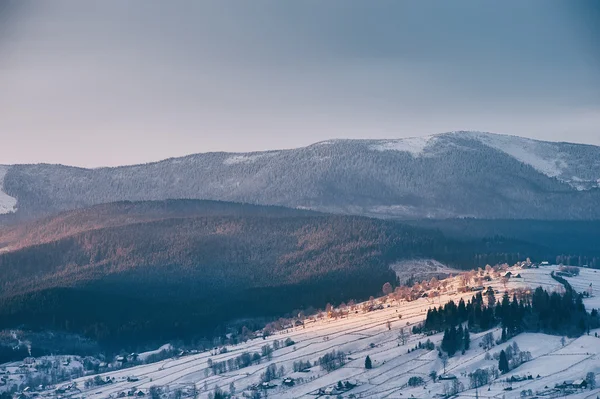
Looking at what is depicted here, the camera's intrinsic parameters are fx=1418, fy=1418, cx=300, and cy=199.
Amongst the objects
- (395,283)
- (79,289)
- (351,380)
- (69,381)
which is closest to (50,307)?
(79,289)

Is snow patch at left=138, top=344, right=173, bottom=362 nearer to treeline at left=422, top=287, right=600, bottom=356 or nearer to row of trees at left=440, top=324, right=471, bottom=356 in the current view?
treeline at left=422, top=287, right=600, bottom=356

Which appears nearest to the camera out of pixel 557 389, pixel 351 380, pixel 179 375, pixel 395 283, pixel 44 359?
pixel 557 389

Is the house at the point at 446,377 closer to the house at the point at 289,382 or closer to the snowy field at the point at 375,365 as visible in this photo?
the snowy field at the point at 375,365

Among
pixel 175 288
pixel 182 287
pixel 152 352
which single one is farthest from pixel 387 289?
pixel 152 352

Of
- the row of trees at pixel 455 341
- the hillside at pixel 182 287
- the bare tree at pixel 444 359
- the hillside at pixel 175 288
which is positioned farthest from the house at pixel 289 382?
the hillside at pixel 175 288

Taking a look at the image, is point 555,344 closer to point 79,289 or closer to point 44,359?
point 44,359

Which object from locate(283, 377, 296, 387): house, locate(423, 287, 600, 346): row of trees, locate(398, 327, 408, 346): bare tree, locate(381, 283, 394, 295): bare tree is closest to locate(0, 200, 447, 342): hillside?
locate(381, 283, 394, 295): bare tree
